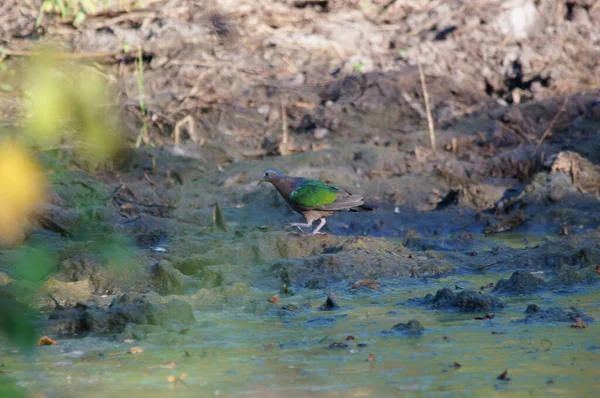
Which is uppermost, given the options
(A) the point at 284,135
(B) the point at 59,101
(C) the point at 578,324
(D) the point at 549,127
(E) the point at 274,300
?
(B) the point at 59,101

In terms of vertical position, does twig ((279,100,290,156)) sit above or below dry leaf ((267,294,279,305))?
below

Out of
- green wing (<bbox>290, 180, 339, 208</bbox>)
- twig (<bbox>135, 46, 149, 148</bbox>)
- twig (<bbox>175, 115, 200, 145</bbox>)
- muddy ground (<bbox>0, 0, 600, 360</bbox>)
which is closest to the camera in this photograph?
muddy ground (<bbox>0, 0, 600, 360</bbox>)

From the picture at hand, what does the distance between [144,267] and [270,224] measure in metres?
2.87

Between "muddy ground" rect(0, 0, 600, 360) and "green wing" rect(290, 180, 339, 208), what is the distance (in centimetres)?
35

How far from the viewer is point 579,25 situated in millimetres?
12844

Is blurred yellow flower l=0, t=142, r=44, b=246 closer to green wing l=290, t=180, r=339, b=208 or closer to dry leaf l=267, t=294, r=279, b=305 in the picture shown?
dry leaf l=267, t=294, r=279, b=305

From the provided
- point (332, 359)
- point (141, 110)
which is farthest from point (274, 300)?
point (141, 110)

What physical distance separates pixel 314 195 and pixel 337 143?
143 inches

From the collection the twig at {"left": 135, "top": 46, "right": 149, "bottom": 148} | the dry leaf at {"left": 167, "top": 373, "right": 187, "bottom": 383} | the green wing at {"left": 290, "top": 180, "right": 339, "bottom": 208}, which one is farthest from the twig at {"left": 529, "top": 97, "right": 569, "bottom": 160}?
the dry leaf at {"left": 167, "top": 373, "right": 187, "bottom": 383}

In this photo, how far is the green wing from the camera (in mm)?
7477

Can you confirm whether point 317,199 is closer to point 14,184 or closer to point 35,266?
point 14,184

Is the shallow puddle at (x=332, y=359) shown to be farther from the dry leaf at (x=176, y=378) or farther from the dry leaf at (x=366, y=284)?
the dry leaf at (x=366, y=284)

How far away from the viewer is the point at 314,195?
A: 24.5ft

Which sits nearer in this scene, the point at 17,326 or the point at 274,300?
the point at 17,326
